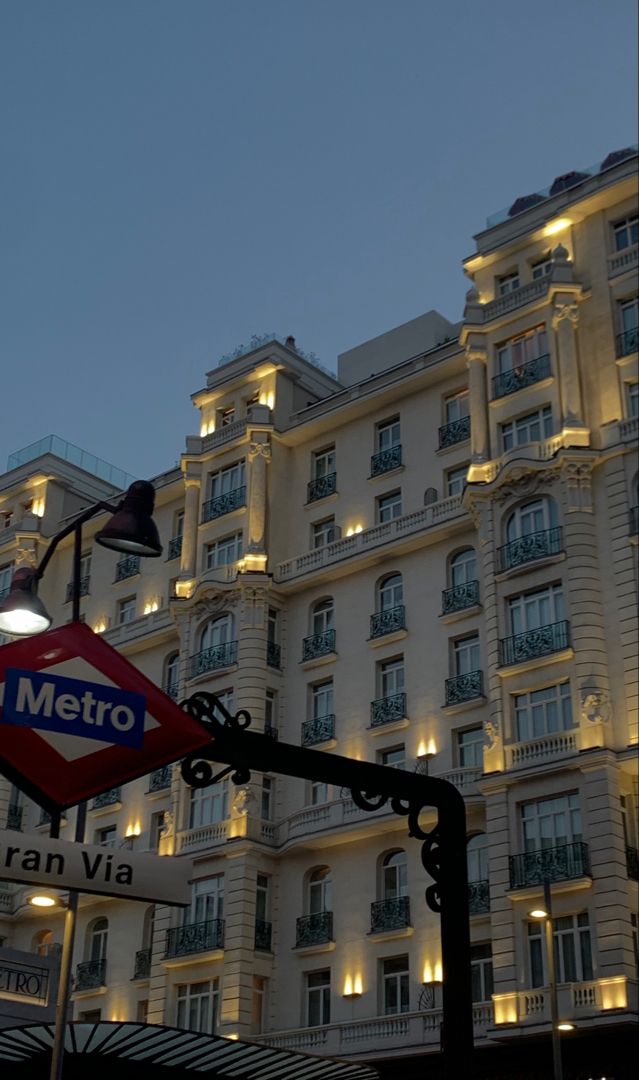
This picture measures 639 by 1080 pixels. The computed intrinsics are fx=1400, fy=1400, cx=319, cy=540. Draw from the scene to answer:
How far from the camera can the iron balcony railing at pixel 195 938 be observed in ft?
141

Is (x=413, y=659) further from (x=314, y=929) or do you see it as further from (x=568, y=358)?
(x=568, y=358)

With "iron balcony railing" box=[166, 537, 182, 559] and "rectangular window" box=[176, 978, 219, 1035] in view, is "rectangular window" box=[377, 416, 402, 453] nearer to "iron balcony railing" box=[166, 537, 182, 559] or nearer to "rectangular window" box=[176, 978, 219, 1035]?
"iron balcony railing" box=[166, 537, 182, 559]

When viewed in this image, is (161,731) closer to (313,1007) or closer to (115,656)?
(115,656)

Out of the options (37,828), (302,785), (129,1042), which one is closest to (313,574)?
(302,785)

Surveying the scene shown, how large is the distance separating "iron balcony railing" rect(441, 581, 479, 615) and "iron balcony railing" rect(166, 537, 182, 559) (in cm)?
1380

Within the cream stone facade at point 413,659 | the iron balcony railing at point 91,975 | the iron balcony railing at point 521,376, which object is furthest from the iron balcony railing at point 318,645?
the iron balcony railing at point 91,975

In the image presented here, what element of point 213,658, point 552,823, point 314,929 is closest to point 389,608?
point 213,658

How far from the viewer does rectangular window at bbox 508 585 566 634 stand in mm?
39281

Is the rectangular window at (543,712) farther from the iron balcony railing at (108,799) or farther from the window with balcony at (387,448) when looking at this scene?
the iron balcony railing at (108,799)

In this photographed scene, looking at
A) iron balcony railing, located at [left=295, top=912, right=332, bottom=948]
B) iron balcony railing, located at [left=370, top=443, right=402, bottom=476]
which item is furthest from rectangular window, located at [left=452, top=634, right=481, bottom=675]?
iron balcony railing, located at [left=295, top=912, right=332, bottom=948]

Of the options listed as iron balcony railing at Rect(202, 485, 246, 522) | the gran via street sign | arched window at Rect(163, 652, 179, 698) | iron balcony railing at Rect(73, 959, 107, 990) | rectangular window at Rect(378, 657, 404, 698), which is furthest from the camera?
arched window at Rect(163, 652, 179, 698)

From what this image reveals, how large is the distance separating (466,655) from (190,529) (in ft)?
43.8

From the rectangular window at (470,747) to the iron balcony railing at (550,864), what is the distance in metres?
4.54

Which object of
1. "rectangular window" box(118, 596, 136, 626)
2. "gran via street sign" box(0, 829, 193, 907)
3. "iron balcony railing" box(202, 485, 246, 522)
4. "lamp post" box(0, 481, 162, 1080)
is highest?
"iron balcony railing" box(202, 485, 246, 522)
